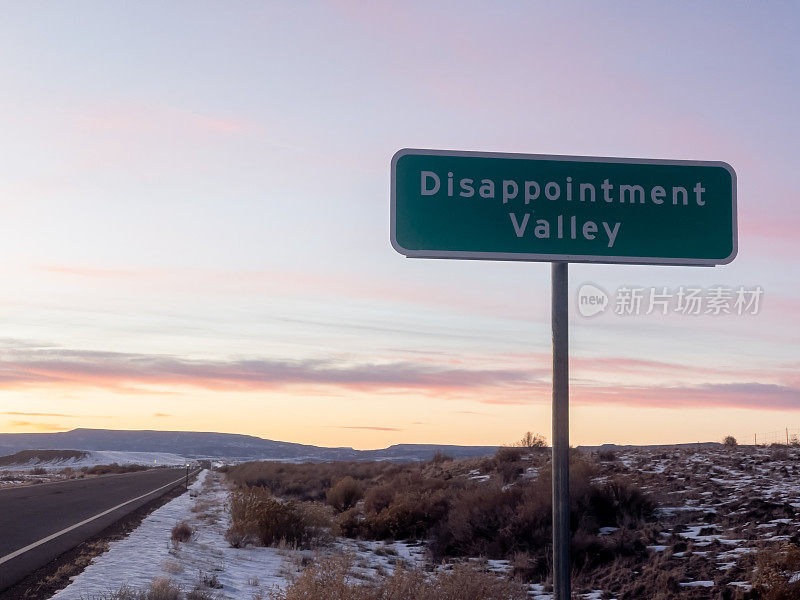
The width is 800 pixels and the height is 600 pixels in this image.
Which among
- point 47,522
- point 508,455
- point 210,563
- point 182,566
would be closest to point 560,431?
point 182,566

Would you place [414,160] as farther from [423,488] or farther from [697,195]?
[423,488]

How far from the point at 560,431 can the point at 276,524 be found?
1426cm

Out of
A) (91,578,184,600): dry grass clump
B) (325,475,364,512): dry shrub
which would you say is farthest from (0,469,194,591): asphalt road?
(325,475,364,512): dry shrub

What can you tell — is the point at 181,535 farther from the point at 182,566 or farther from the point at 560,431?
the point at 560,431

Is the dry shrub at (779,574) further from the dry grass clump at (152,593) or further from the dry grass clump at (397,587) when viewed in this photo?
the dry grass clump at (152,593)

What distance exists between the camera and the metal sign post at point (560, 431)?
4004 millimetres

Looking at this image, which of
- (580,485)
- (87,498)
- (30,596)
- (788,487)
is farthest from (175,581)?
(87,498)

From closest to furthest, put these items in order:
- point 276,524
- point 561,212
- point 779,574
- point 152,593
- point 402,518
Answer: point 561,212 → point 152,593 → point 779,574 → point 276,524 → point 402,518

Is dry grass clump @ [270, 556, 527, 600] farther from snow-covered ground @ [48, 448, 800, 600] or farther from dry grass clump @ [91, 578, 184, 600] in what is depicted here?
dry grass clump @ [91, 578, 184, 600]

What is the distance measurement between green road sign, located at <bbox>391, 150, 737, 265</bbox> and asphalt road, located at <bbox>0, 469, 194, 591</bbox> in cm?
918

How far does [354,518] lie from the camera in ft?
71.5

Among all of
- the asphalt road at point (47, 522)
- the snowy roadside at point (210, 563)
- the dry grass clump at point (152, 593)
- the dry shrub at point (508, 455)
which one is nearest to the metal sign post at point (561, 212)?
the snowy roadside at point (210, 563)

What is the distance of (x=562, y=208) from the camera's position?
14.2ft

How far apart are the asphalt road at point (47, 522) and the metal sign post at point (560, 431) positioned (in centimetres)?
905
